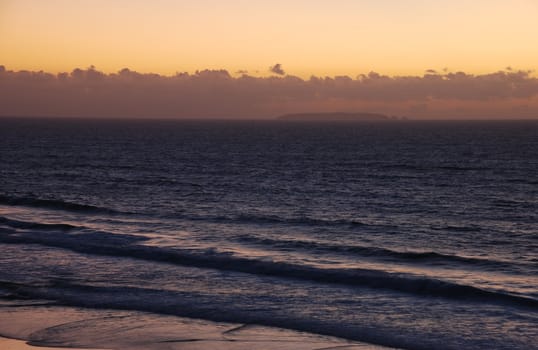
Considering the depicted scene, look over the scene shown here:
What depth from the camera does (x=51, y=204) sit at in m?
47.7

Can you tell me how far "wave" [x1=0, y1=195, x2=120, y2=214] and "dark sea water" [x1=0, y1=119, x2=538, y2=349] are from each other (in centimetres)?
12

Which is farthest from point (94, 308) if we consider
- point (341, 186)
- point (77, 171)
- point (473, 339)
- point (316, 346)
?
point (77, 171)

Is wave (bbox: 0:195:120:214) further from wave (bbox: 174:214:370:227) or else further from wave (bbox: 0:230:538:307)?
wave (bbox: 0:230:538:307)

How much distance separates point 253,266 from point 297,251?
3.62 m

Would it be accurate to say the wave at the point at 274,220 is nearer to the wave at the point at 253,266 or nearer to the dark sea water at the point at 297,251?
the dark sea water at the point at 297,251

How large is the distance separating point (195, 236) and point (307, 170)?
136 ft

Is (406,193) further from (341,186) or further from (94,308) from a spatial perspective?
(94,308)

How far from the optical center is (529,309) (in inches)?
842

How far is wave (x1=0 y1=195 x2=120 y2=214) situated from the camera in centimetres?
4509

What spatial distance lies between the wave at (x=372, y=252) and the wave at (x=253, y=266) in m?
3.47

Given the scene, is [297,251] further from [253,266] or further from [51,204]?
[51,204]

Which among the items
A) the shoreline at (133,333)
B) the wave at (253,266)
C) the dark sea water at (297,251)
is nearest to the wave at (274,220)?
the dark sea water at (297,251)

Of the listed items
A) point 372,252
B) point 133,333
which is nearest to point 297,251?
point 372,252

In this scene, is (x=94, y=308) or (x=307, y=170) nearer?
(x=94, y=308)
